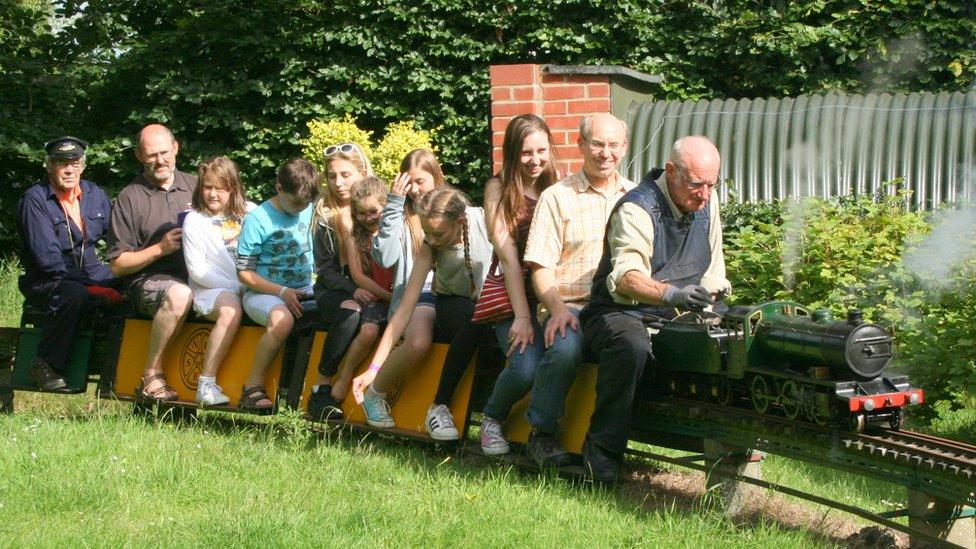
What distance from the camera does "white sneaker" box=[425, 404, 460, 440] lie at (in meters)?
6.41

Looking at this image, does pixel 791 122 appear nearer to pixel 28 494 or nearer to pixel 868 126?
pixel 868 126

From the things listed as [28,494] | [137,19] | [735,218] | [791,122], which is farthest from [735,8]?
[28,494]

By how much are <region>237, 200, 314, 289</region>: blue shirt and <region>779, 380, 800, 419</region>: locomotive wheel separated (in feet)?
11.4

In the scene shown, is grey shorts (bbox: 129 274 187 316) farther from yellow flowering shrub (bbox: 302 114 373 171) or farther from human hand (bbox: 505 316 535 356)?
yellow flowering shrub (bbox: 302 114 373 171)

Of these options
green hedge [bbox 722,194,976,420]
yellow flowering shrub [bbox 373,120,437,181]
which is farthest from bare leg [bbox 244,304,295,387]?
yellow flowering shrub [bbox 373,120,437,181]

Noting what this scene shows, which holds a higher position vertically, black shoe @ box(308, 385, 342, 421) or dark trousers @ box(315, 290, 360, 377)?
dark trousers @ box(315, 290, 360, 377)

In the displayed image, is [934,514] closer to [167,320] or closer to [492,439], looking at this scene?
[492,439]

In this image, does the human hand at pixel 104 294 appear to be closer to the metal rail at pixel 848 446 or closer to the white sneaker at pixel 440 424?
the white sneaker at pixel 440 424

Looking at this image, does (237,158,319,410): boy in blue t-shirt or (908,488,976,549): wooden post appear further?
(237,158,319,410): boy in blue t-shirt

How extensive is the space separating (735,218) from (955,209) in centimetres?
168

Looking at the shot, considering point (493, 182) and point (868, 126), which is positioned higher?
point (868, 126)

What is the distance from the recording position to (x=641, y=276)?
5.40 m

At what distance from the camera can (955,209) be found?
8.64m

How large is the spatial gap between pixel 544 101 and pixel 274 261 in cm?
305
